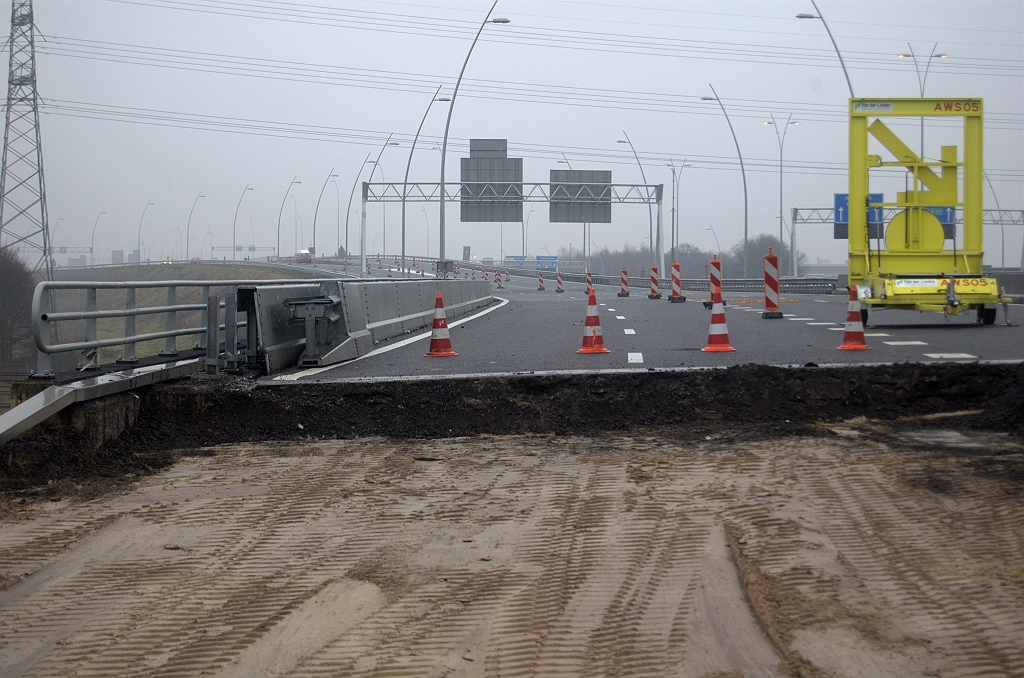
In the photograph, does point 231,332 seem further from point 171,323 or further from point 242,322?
point 242,322

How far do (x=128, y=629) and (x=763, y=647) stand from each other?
2.34 meters

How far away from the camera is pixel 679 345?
484 inches

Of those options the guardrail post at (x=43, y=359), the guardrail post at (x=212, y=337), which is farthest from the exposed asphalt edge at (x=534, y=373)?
the guardrail post at (x=43, y=359)

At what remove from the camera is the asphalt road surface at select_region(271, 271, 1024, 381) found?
9.61 metres

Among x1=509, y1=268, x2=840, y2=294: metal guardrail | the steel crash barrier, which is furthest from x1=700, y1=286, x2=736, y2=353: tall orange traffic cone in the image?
x1=509, y1=268, x2=840, y2=294: metal guardrail

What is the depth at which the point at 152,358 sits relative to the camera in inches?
350

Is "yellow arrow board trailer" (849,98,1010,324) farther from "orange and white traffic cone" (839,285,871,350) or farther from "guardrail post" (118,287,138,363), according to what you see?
"guardrail post" (118,287,138,363)

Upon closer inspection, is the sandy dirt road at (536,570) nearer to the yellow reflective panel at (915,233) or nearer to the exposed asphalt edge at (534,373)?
the exposed asphalt edge at (534,373)

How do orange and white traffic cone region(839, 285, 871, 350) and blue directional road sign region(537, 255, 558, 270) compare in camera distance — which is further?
blue directional road sign region(537, 255, 558, 270)

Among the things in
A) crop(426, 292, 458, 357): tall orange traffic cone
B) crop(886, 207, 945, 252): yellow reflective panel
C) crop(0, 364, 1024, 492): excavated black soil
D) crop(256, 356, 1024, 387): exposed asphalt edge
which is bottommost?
crop(0, 364, 1024, 492): excavated black soil

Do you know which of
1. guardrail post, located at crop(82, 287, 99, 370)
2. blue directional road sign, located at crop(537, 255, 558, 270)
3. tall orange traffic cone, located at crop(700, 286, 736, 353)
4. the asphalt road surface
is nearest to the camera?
guardrail post, located at crop(82, 287, 99, 370)

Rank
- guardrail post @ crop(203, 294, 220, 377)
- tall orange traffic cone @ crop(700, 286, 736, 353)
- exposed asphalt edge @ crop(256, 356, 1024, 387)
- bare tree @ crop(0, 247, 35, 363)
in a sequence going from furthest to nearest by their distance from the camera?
bare tree @ crop(0, 247, 35, 363)
tall orange traffic cone @ crop(700, 286, 736, 353)
guardrail post @ crop(203, 294, 220, 377)
exposed asphalt edge @ crop(256, 356, 1024, 387)

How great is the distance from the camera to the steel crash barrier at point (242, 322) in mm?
7137

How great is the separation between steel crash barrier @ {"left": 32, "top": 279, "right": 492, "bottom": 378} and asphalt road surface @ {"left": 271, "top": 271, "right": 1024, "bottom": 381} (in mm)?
413
